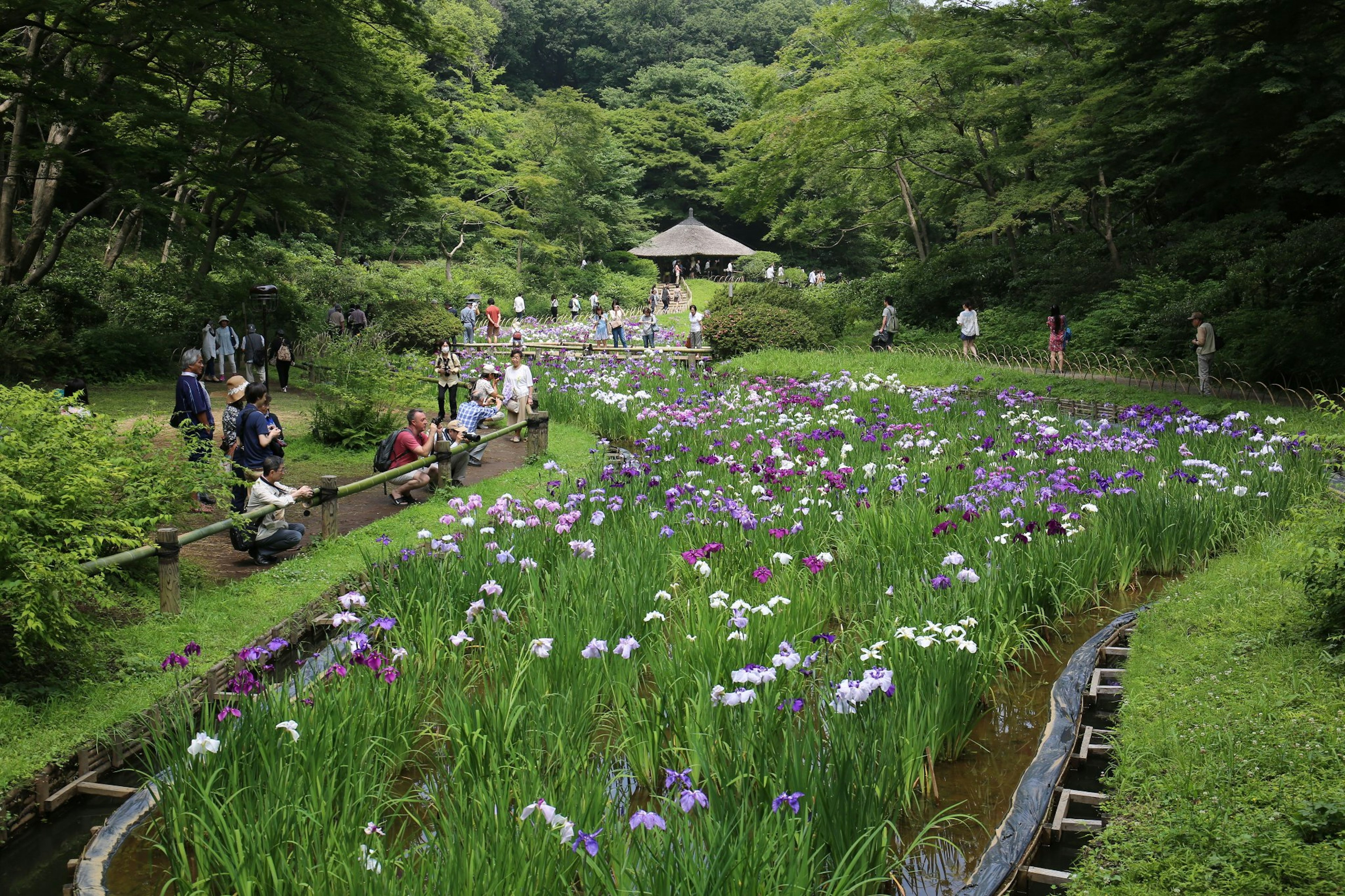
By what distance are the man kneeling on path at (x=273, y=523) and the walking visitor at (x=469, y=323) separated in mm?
14821

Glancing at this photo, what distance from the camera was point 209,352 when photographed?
16.4m

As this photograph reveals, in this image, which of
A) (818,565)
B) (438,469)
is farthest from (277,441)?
(818,565)

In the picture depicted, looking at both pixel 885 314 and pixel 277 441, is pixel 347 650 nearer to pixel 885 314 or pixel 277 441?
pixel 277 441

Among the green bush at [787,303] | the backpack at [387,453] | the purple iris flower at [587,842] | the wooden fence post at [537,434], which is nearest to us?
the purple iris flower at [587,842]

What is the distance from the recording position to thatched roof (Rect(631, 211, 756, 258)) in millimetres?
47938

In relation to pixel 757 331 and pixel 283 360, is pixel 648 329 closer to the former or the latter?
pixel 757 331

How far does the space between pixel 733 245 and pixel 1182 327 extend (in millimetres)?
35041

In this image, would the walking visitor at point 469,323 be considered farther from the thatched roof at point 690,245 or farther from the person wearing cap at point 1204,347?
the thatched roof at point 690,245

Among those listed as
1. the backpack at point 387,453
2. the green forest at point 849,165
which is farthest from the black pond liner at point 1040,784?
the green forest at point 849,165

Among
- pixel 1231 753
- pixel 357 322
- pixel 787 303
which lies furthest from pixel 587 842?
pixel 787 303

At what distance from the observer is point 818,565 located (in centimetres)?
492

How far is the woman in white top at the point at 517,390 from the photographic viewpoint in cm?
1196

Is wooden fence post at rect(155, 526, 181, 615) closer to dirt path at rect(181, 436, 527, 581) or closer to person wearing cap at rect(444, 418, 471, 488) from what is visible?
dirt path at rect(181, 436, 527, 581)

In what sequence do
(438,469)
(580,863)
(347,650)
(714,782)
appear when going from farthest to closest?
(438,469)
(347,650)
(714,782)
(580,863)
